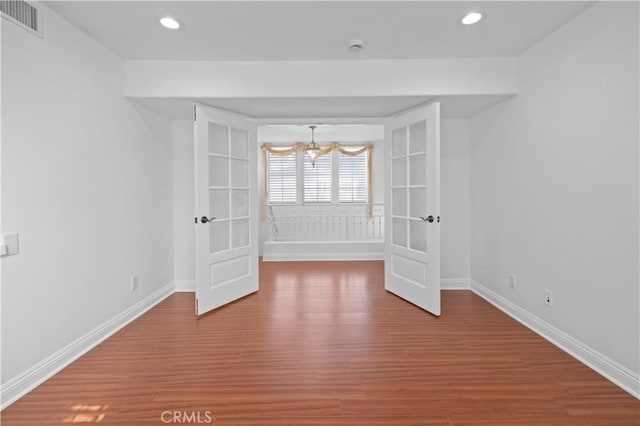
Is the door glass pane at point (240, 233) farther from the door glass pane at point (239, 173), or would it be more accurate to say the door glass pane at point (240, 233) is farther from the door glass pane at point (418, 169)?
the door glass pane at point (418, 169)

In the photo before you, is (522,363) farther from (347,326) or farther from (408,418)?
(347,326)

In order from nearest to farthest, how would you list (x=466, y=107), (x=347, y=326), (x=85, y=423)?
(x=85, y=423) → (x=347, y=326) → (x=466, y=107)

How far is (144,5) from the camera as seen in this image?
1.99 m

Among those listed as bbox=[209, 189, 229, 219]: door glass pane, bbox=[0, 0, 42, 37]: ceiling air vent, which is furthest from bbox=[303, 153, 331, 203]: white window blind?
bbox=[0, 0, 42, 37]: ceiling air vent

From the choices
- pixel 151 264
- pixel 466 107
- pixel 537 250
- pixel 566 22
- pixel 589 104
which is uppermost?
pixel 566 22

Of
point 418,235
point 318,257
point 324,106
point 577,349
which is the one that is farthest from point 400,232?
point 318,257

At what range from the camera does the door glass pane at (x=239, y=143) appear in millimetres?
3297

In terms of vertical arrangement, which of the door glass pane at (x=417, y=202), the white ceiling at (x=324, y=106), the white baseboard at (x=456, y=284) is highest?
the white ceiling at (x=324, y=106)

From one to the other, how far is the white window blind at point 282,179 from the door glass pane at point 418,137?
4370mm

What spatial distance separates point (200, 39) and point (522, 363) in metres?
3.47

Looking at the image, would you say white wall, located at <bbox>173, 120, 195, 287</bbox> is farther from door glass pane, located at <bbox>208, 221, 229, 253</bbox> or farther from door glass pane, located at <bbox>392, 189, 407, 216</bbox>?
door glass pane, located at <bbox>392, 189, 407, 216</bbox>

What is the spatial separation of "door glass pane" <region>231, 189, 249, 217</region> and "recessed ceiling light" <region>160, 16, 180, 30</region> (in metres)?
1.58

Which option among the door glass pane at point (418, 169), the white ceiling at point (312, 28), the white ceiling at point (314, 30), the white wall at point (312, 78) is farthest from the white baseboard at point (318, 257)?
the white ceiling at point (312, 28)

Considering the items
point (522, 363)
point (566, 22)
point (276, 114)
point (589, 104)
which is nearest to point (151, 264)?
point (276, 114)
